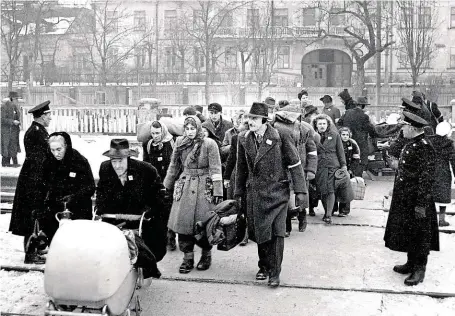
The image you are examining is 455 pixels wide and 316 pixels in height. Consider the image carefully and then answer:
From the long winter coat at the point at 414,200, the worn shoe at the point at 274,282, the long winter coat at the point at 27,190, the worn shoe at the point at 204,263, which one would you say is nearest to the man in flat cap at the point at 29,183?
the long winter coat at the point at 27,190

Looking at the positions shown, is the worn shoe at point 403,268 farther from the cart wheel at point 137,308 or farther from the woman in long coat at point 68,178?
the woman in long coat at point 68,178

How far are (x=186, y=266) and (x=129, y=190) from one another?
173 cm

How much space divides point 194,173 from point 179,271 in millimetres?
1182

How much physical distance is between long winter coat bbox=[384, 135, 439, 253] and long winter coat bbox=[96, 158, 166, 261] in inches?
107

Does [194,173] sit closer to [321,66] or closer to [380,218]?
[380,218]

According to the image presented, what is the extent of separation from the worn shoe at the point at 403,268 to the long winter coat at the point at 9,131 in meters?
13.5

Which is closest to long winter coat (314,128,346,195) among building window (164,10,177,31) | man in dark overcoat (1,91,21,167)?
man in dark overcoat (1,91,21,167)

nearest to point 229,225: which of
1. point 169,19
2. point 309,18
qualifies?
point 169,19

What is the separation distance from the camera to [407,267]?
786 centimetres

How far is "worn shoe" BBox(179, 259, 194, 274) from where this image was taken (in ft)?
26.1

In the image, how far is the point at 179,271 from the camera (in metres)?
7.99

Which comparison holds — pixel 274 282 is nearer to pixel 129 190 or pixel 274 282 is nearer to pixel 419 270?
pixel 419 270

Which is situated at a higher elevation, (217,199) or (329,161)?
(329,161)

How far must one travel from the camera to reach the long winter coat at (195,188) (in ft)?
25.7
